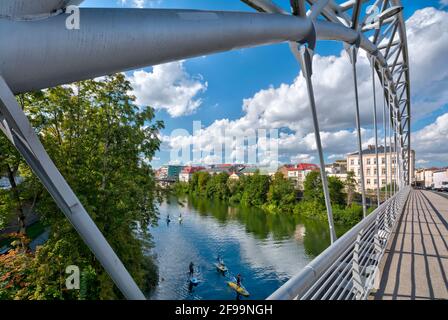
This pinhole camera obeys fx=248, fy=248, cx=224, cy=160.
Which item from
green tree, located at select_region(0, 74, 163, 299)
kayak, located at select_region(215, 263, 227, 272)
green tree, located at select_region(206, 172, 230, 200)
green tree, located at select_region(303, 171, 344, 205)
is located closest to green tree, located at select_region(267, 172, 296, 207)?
green tree, located at select_region(303, 171, 344, 205)

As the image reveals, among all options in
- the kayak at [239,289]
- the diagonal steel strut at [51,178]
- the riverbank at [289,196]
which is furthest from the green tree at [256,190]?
the diagonal steel strut at [51,178]

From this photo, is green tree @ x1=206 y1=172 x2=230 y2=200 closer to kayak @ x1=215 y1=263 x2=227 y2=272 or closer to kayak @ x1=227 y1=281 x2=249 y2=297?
kayak @ x1=215 y1=263 x2=227 y2=272

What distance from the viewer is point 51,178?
2.64ft

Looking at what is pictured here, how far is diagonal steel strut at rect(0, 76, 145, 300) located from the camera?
2.40 feet

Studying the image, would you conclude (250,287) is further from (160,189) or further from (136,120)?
(136,120)

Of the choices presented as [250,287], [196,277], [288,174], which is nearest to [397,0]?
[250,287]

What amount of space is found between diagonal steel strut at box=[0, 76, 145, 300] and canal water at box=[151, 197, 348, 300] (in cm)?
583

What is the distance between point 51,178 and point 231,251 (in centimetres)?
1635

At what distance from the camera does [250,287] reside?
11438 millimetres

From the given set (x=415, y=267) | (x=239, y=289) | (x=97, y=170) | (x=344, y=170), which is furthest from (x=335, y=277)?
(x=344, y=170)

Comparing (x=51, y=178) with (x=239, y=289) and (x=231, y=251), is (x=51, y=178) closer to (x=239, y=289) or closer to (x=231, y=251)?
(x=239, y=289)

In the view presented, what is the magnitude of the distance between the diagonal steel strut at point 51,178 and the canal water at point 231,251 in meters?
5.83

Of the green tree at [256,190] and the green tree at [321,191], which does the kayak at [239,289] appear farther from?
the green tree at [256,190]
